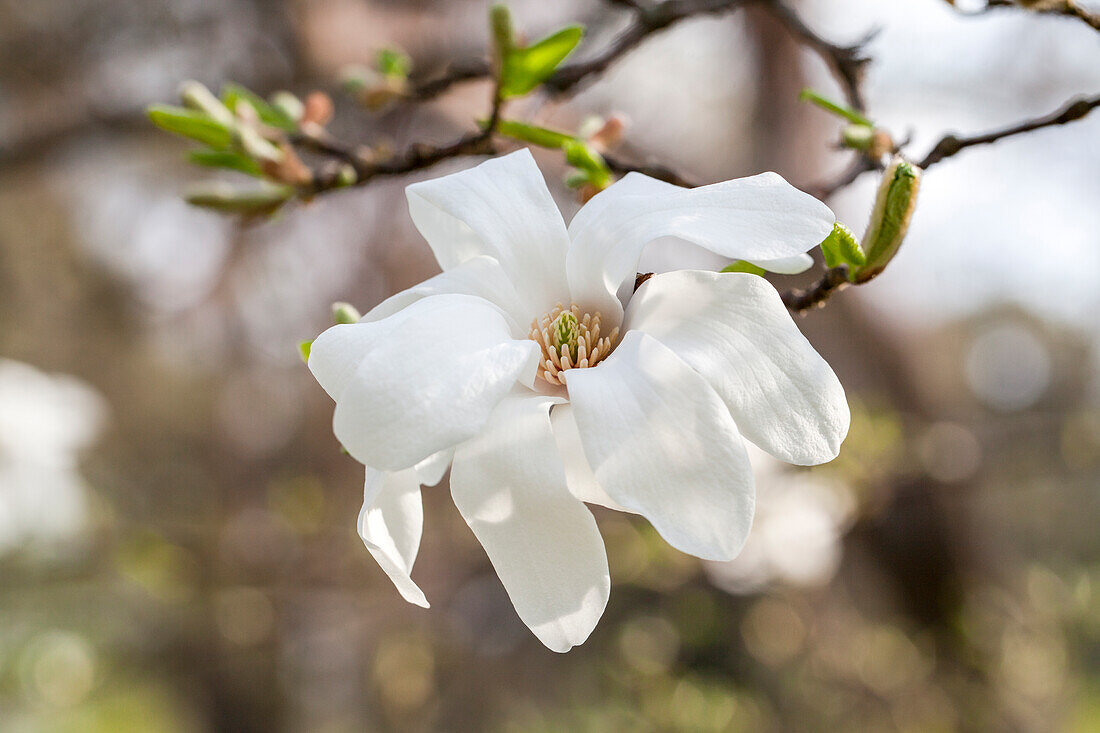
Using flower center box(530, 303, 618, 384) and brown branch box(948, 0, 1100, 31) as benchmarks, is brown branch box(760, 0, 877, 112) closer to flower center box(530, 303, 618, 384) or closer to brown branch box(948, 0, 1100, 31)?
brown branch box(948, 0, 1100, 31)

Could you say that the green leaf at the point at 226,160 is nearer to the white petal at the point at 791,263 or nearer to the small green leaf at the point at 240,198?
the small green leaf at the point at 240,198

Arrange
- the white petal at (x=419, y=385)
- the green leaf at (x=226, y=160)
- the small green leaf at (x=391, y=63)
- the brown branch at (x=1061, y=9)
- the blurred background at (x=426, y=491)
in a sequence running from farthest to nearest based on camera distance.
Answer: the blurred background at (x=426, y=491) → the small green leaf at (x=391, y=63) → the green leaf at (x=226, y=160) → the brown branch at (x=1061, y=9) → the white petal at (x=419, y=385)

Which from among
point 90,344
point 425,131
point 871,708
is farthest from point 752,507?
point 90,344

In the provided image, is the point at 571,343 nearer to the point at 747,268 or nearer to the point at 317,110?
the point at 747,268

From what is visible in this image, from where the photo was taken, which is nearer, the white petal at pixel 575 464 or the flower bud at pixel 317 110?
the white petal at pixel 575 464

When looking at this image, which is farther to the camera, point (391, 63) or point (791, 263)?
point (391, 63)

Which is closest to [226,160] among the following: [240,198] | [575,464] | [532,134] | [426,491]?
[240,198]

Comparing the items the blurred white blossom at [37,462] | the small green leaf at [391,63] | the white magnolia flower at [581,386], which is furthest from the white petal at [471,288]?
the blurred white blossom at [37,462]

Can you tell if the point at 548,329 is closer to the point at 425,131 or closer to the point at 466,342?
the point at 466,342

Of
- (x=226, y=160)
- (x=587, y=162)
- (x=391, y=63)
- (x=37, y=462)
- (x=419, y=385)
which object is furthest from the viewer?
(x=37, y=462)
